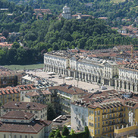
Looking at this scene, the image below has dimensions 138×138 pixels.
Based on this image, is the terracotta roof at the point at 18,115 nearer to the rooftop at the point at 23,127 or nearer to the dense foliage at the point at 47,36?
the rooftop at the point at 23,127

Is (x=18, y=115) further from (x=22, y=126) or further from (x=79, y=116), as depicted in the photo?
(x=79, y=116)

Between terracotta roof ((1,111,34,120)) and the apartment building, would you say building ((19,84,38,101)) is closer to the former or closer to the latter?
the apartment building

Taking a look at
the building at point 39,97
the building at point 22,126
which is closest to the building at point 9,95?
the building at point 39,97

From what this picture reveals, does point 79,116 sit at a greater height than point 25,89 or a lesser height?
greater

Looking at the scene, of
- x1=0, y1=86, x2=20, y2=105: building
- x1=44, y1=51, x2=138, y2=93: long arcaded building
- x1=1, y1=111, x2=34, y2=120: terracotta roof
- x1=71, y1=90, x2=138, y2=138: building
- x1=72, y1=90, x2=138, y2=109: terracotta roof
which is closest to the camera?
x1=71, y1=90, x2=138, y2=138: building

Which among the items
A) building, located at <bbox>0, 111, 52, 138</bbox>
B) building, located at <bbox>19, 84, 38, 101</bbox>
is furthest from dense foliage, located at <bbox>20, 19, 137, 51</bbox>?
building, located at <bbox>0, 111, 52, 138</bbox>

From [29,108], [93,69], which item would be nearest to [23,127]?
[29,108]
